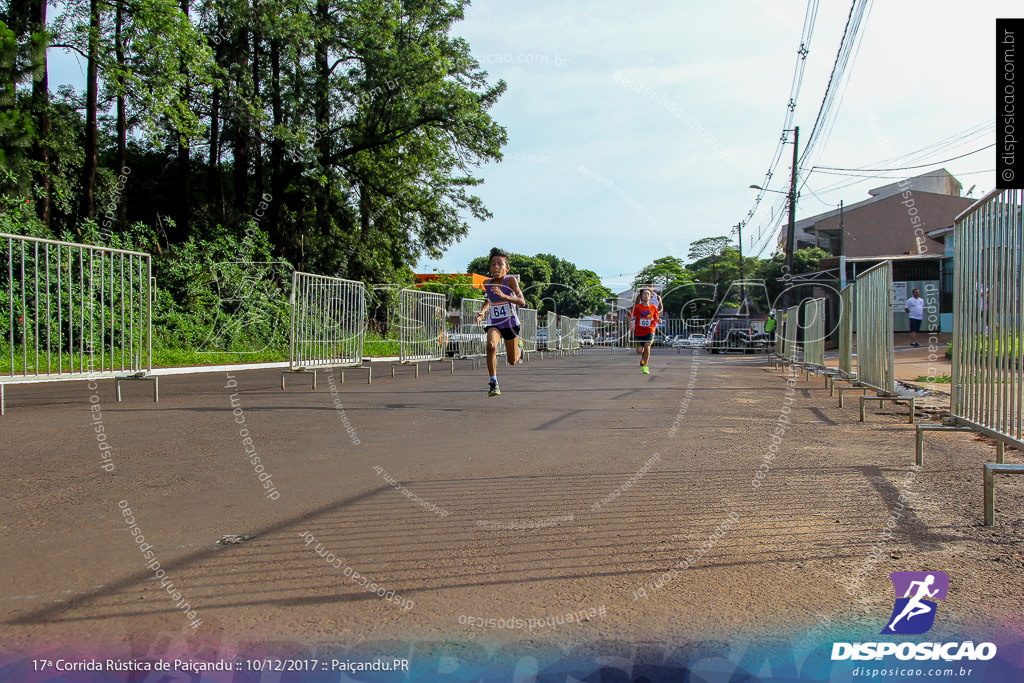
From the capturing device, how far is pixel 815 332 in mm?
17547

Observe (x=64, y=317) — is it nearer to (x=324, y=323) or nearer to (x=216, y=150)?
(x=324, y=323)

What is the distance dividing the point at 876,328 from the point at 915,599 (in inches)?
310

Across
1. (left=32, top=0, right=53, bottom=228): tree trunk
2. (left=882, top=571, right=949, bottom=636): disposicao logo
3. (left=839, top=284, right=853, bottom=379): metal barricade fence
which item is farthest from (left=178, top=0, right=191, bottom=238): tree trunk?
(left=882, top=571, right=949, bottom=636): disposicao logo

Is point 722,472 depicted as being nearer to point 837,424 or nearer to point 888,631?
point 888,631

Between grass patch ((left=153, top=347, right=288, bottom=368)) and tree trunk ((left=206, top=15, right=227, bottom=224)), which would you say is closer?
grass patch ((left=153, top=347, right=288, bottom=368))

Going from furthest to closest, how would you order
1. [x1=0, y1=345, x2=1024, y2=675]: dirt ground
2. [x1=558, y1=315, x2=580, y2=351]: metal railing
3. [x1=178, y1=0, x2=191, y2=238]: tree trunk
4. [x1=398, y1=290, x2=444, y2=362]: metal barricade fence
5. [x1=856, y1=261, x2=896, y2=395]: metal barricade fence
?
[x1=558, y1=315, x2=580, y2=351]: metal railing
[x1=178, y1=0, x2=191, y2=238]: tree trunk
[x1=398, y1=290, x2=444, y2=362]: metal barricade fence
[x1=856, y1=261, x2=896, y2=395]: metal barricade fence
[x1=0, y1=345, x2=1024, y2=675]: dirt ground

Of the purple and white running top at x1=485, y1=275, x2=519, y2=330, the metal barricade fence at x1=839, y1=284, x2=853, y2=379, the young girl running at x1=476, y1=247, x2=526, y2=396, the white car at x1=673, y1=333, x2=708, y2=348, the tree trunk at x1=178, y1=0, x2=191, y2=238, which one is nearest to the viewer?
the young girl running at x1=476, y1=247, x2=526, y2=396

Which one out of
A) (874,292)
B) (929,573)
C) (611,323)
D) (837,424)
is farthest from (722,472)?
(611,323)

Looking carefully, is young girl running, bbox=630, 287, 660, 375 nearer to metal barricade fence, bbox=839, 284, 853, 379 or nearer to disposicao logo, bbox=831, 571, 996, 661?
metal barricade fence, bbox=839, 284, 853, 379

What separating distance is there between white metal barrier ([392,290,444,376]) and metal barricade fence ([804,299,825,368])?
9120 mm

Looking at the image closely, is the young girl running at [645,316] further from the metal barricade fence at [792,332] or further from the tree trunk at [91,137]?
the tree trunk at [91,137]

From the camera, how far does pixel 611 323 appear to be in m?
58.2

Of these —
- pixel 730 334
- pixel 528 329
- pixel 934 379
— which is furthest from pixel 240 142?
pixel 730 334

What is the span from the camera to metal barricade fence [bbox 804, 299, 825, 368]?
16875mm
